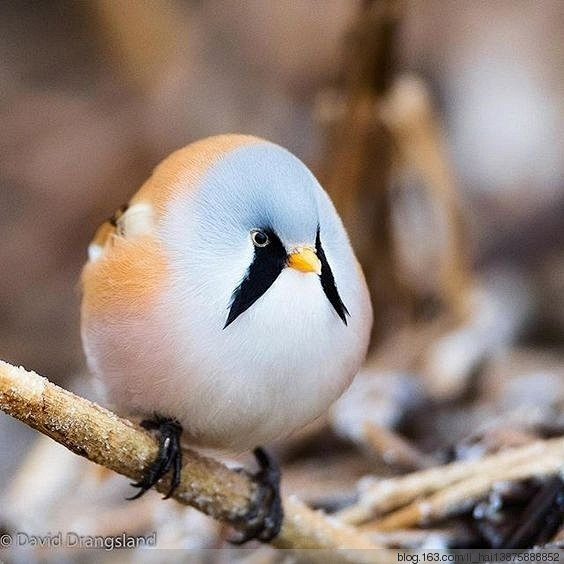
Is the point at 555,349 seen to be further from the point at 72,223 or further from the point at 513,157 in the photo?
the point at 72,223

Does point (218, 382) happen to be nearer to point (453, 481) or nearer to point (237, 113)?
point (453, 481)

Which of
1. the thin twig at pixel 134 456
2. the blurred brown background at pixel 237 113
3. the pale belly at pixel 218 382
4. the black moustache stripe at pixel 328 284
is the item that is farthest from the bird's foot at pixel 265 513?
the blurred brown background at pixel 237 113

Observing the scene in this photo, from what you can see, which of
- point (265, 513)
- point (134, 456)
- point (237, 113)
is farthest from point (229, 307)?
point (237, 113)

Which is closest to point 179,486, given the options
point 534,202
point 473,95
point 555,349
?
point 555,349

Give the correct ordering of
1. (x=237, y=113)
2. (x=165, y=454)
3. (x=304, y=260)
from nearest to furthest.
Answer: (x=304, y=260), (x=165, y=454), (x=237, y=113)

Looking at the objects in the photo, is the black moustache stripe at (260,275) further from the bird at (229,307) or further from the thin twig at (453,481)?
the thin twig at (453,481)

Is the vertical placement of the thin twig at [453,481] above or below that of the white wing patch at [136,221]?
below

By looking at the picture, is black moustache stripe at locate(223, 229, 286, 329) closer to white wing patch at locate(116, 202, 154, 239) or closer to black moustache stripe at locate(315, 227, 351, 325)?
black moustache stripe at locate(315, 227, 351, 325)

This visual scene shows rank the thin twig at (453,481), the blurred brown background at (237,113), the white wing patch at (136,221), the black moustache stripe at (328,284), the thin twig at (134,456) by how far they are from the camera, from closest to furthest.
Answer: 1. the thin twig at (134,456)
2. the black moustache stripe at (328,284)
3. the white wing patch at (136,221)
4. the thin twig at (453,481)
5. the blurred brown background at (237,113)
